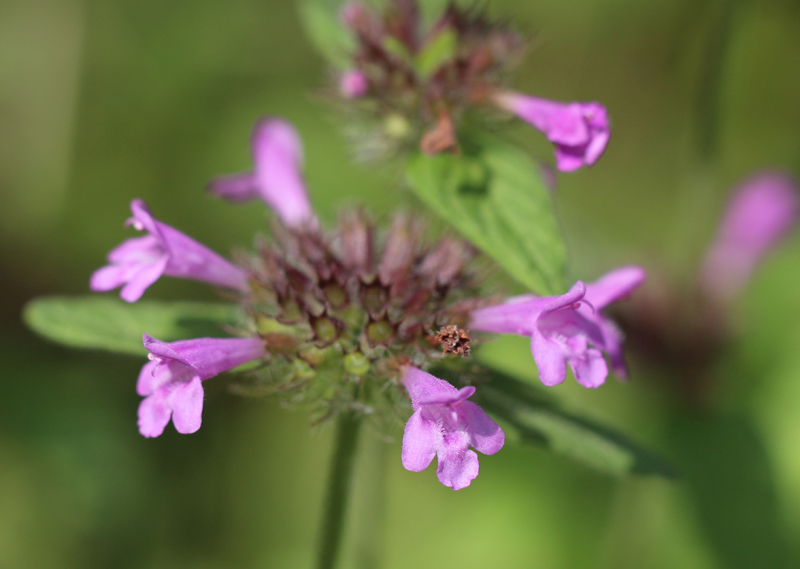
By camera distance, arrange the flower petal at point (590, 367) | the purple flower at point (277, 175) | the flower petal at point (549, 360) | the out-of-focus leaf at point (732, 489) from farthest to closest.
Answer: the out-of-focus leaf at point (732, 489)
the purple flower at point (277, 175)
the flower petal at point (590, 367)
the flower petal at point (549, 360)

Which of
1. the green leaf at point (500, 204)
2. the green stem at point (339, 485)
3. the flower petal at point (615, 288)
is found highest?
the green leaf at point (500, 204)

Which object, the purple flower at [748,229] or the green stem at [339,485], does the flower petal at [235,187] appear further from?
the purple flower at [748,229]

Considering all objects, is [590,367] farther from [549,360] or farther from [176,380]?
[176,380]

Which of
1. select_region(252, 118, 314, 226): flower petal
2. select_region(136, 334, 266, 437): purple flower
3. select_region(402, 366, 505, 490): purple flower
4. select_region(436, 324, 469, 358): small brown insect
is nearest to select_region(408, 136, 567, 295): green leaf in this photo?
select_region(436, 324, 469, 358): small brown insect

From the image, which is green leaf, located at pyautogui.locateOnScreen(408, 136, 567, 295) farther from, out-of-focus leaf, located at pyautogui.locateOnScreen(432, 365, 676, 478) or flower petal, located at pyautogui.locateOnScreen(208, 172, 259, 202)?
flower petal, located at pyautogui.locateOnScreen(208, 172, 259, 202)

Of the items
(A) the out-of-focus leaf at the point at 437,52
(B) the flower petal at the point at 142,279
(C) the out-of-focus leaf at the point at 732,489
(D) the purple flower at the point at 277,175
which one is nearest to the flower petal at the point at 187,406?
(B) the flower petal at the point at 142,279

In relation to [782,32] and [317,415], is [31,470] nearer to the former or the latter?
[317,415]

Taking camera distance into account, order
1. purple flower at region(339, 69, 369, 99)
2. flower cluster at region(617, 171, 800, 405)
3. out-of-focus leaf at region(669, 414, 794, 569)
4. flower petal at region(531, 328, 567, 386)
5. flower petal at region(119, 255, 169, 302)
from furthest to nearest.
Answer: flower cluster at region(617, 171, 800, 405), out-of-focus leaf at region(669, 414, 794, 569), purple flower at region(339, 69, 369, 99), flower petal at region(119, 255, 169, 302), flower petal at region(531, 328, 567, 386)
